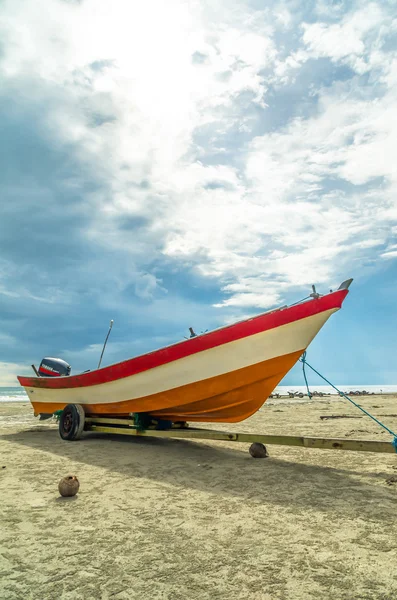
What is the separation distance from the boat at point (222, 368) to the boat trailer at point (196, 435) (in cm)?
36

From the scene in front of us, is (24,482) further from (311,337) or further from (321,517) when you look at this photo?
(311,337)

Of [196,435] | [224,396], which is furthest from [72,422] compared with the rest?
[224,396]

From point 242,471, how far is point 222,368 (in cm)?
165

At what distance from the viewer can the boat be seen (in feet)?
18.8

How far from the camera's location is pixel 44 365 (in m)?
10.9

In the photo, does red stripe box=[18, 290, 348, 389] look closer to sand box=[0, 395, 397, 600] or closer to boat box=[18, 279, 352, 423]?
boat box=[18, 279, 352, 423]

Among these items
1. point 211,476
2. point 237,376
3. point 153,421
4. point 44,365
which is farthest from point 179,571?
point 44,365

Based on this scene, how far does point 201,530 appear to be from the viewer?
2984 millimetres

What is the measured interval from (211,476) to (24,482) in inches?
89.9

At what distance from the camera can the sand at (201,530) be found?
7.15 ft

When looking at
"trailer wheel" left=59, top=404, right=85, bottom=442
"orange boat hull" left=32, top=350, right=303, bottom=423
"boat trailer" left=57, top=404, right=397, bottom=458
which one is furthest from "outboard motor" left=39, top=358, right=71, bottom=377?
"orange boat hull" left=32, top=350, right=303, bottom=423

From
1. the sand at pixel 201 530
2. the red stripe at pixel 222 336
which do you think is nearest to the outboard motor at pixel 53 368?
the red stripe at pixel 222 336

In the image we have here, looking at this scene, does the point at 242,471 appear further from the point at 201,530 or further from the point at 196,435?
the point at 201,530

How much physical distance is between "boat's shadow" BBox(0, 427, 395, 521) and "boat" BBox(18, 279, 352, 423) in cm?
71
